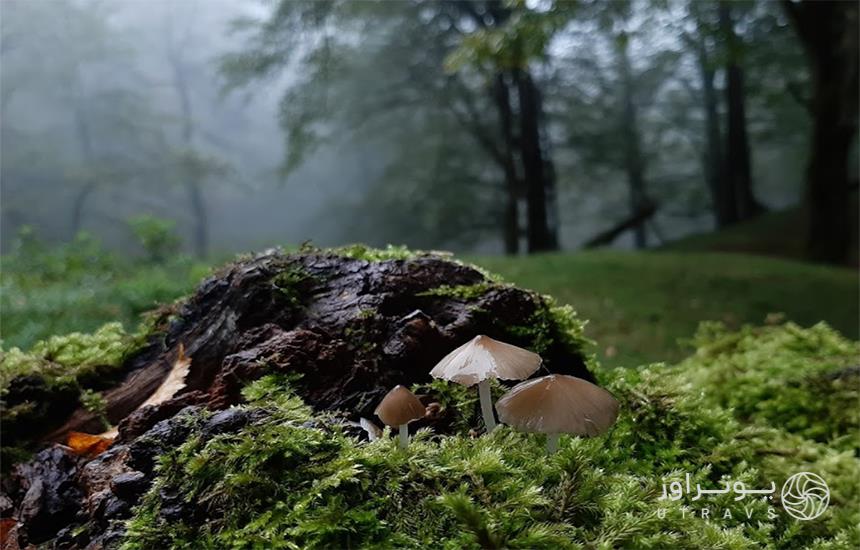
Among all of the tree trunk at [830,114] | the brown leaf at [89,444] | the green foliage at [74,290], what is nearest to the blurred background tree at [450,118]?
the tree trunk at [830,114]

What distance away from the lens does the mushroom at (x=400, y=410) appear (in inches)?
54.7

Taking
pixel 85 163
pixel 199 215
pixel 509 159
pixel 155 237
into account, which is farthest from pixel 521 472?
pixel 199 215

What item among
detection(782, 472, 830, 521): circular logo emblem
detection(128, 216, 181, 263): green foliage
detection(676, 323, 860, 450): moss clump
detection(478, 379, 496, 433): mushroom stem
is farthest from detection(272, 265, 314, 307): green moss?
detection(128, 216, 181, 263): green foliage

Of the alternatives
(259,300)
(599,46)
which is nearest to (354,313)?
(259,300)

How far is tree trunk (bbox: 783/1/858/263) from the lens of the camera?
7051mm

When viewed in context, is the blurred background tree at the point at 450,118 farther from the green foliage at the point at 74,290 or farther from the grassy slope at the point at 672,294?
the green foliage at the point at 74,290

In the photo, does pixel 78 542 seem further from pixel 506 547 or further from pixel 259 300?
pixel 506 547

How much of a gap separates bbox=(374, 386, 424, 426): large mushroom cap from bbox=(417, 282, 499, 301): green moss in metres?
0.59

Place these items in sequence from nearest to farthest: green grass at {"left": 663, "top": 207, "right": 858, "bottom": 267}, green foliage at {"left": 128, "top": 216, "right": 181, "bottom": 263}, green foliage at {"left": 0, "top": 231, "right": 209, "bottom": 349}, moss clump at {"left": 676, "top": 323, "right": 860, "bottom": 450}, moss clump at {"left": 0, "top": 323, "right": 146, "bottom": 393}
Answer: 1. moss clump at {"left": 0, "top": 323, "right": 146, "bottom": 393}
2. moss clump at {"left": 676, "top": 323, "right": 860, "bottom": 450}
3. green foliage at {"left": 0, "top": 231, "right": 209, "bottom": 349}
4. green foliage at {"left": 128, "top": 216, "right": 181, "bottom": 263}
5. green grass at {"left": 663, "top": 207, "right": 858, "bottom": 267}

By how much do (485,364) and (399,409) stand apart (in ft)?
0.74

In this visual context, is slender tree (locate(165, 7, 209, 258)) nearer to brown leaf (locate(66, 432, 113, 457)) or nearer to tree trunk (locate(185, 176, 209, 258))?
tree trunk (locate(185, 176, 209, 258))

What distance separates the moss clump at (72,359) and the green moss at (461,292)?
1.15 metres

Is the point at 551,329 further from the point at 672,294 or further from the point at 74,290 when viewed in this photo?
the point at 672,294

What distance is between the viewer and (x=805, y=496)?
1.78 metres
